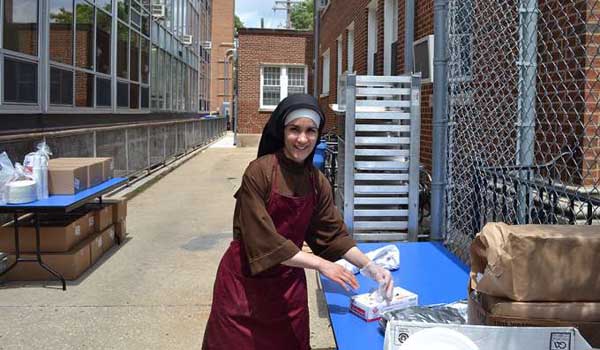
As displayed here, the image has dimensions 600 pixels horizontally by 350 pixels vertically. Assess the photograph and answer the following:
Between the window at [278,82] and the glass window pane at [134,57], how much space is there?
13.9m

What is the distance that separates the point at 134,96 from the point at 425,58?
27.1 feet

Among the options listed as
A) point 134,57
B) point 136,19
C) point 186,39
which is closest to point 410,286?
point 134,57

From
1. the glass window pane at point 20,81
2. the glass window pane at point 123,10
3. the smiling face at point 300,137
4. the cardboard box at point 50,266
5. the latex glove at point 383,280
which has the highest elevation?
the glass window pane at point 123,10

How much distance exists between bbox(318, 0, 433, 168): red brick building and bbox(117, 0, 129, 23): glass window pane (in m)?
4.60

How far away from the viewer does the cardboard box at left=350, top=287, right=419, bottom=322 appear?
2424 mm

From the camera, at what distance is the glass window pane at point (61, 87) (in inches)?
292

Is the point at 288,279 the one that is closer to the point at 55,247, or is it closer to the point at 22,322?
the point at 22,322

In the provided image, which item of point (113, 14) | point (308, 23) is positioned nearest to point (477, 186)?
point (113, 14)

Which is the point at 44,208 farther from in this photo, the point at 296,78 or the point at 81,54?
the point at 296,78

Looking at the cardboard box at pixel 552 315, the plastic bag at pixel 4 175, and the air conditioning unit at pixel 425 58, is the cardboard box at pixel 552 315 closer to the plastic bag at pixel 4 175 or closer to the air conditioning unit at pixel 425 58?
the air conditioning unit at pixel 425 58

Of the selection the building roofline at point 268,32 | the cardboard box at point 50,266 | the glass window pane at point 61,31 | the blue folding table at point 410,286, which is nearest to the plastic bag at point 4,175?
the cardboard box at point 50,266

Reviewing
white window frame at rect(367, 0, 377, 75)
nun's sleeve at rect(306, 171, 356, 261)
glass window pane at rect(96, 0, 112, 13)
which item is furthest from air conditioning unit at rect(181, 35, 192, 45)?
nun's sleeve at rect(306, 171, 356, 261)

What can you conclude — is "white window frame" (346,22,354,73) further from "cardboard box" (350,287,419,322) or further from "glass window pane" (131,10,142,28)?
"cardboard box" (350,287,419,322)

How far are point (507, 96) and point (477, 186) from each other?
106 cm
